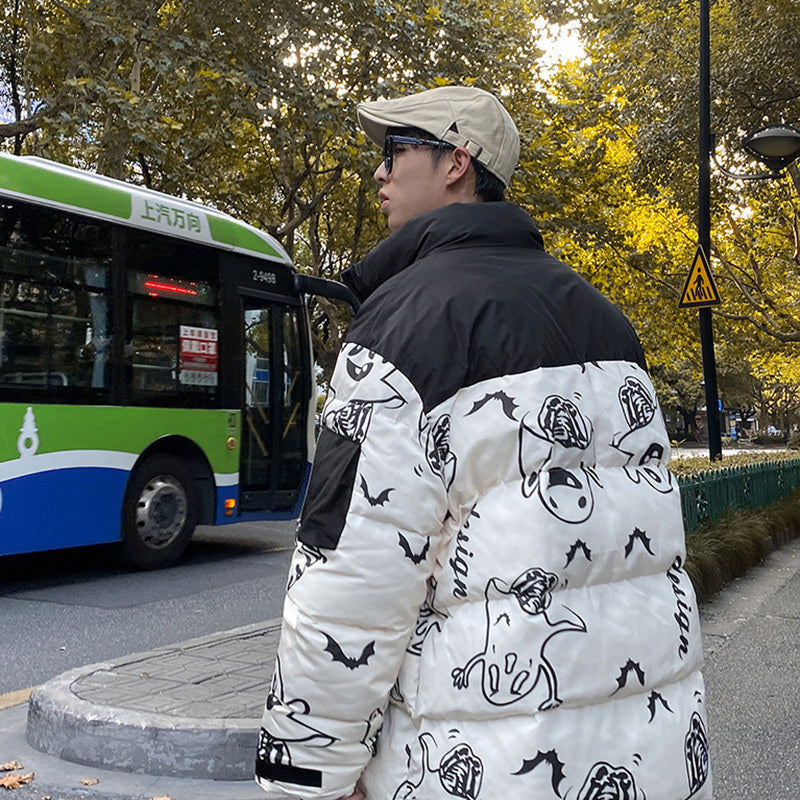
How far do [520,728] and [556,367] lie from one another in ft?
1.74

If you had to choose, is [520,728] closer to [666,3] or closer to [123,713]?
[123,713]

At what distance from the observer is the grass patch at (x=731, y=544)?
25.8ft

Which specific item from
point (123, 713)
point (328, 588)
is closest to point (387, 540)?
point (328, 588)

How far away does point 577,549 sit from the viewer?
150 centimetres

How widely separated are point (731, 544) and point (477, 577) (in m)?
8.07

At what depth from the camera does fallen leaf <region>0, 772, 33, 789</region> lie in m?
3.74

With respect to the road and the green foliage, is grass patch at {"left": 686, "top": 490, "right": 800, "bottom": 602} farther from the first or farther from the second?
the green foliage

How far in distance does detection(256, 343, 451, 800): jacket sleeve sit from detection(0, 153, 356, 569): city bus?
686cm

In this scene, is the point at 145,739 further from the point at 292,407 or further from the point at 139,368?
the point at 292,407

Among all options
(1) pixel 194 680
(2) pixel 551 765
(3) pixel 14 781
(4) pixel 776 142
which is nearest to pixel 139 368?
(1) pixel 194 680

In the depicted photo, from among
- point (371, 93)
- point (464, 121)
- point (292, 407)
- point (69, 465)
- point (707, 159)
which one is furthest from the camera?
point (371, 93)

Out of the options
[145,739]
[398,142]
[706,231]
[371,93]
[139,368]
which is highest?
[371,93]

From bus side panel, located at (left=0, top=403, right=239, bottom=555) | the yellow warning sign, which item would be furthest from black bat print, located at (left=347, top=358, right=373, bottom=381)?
the yellow warning sign

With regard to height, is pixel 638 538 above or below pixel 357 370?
below
